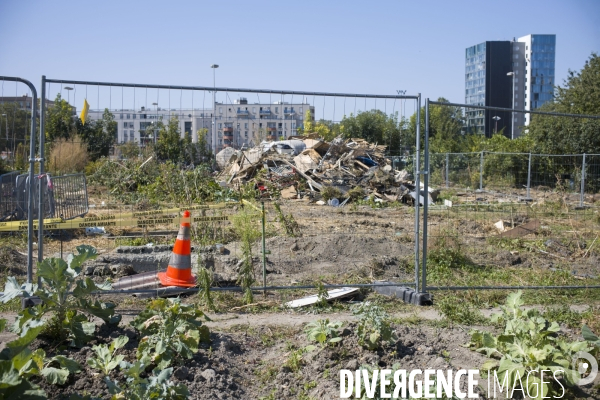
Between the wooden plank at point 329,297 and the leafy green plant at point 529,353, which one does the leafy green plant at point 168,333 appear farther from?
the leafy green plant at point 529,353

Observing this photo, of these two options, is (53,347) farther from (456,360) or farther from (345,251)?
(345,251)

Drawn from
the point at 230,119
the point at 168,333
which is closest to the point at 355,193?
the point at 230,119

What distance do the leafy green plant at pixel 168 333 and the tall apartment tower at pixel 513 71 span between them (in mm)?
105134

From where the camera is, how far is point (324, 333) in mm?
4660

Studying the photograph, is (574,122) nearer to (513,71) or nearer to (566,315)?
(566,315)

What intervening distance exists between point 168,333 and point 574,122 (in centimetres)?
2979

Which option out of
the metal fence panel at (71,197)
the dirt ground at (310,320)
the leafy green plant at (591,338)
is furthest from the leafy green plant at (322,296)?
the metal fence panel at (71,197)

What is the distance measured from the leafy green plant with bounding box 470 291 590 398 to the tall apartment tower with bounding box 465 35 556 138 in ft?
342

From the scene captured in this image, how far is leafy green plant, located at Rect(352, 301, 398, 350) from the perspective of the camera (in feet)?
14.9

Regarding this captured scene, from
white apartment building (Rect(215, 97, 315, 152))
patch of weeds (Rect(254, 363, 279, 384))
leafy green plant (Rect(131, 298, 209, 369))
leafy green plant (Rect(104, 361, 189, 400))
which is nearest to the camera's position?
leafy green plant (Rect(104, 361, 189, 400))

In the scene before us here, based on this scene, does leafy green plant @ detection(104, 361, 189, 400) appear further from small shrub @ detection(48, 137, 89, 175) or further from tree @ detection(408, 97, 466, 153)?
tree @ detection(408, 97, 466, 153)

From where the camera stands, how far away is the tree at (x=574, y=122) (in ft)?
92.9

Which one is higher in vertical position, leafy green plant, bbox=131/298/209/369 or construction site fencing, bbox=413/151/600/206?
construction site fencing, bbox=413/151/600/206

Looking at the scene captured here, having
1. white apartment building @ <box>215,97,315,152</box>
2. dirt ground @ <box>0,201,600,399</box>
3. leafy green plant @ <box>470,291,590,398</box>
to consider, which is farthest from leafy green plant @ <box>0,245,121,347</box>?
leafy green plant @ <box>470,291,590,398</box>
